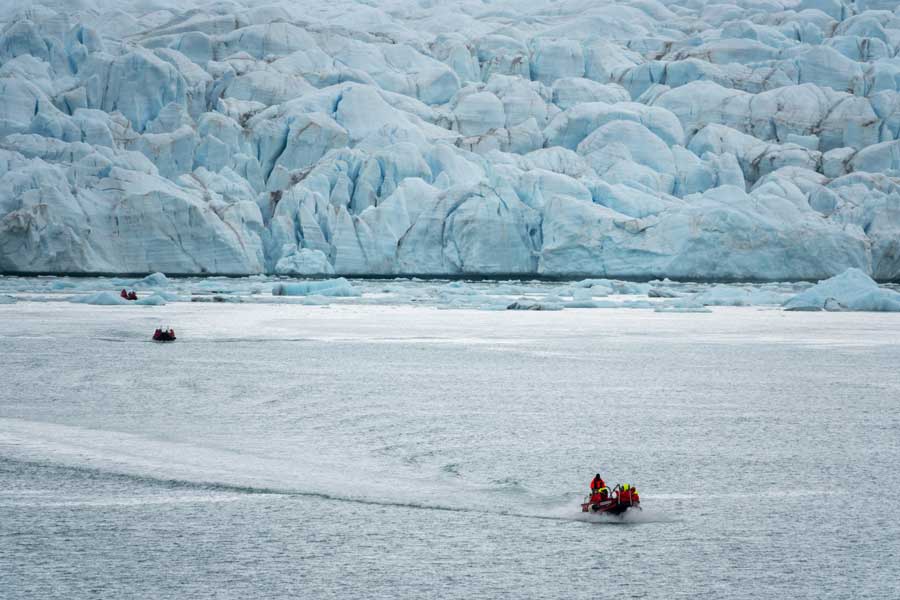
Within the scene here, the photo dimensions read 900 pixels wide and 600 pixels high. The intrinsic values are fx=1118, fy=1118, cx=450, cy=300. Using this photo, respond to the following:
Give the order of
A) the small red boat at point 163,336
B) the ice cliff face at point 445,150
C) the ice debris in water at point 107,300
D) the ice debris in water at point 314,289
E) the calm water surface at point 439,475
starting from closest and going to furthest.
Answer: the calm water surface at point 439,475
the small red boat at point 163,336
the ice debris in water at point 107,300
the ice debris in water at point 314,289
the ice cliff face at point 445,150

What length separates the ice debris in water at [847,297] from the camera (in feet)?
96.2

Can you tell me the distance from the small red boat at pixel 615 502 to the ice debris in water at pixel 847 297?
80.2ft

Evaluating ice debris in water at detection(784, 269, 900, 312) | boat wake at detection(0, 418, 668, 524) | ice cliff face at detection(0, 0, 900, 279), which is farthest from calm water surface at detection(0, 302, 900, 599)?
ice cliff face at detection(0, 0, 900, 279)

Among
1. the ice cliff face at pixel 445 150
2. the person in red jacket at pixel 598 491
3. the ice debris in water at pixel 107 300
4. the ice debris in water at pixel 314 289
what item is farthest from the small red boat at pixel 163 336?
the ice cliff face at pixel 445 150

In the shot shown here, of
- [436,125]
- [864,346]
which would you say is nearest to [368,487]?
[864,346]

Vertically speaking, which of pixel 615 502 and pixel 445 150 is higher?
pixel 445 150

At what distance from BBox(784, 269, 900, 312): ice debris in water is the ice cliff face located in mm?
15770

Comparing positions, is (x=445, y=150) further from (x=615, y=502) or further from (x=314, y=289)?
(x=615, y=502)

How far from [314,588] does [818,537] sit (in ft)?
8.92

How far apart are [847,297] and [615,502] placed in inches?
999

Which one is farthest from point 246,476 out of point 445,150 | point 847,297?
point 445,150

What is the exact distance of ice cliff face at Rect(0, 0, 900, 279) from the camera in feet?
155

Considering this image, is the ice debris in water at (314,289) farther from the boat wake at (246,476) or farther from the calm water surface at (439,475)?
the boat wake at (246,476)

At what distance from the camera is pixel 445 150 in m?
56.6
